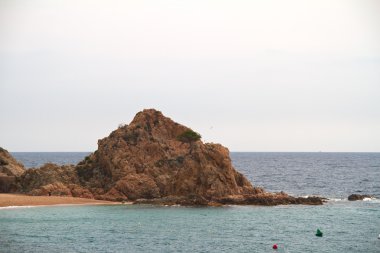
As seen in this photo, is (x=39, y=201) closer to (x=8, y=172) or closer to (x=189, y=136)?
(x=8, y=172)

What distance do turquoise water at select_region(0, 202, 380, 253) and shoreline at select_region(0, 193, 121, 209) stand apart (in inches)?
118

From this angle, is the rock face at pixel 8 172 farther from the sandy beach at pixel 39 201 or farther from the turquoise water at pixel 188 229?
the turquoise water at pixel 188 229

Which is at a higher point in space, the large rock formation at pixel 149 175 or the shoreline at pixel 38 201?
the large rock formation at pixel 149 175

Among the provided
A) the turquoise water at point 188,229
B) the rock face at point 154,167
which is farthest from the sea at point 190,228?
the rock face at point 154,167

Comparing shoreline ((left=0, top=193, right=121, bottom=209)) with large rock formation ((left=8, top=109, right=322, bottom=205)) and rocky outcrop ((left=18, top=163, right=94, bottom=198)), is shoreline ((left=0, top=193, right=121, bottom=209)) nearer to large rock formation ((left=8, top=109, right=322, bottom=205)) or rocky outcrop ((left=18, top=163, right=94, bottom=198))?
rocky outcrop ((left=18, top=163, right=94, bottom=198))

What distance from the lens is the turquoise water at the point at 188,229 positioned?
174 ft

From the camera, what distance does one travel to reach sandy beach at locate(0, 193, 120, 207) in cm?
7944

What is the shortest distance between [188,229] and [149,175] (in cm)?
2726

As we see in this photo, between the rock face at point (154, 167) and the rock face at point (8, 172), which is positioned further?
the rock face at point (8, 172)

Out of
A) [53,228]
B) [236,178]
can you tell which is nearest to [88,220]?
[53,228]

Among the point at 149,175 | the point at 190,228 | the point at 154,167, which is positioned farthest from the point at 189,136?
the point at 190,228

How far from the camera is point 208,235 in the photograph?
59.2 meters

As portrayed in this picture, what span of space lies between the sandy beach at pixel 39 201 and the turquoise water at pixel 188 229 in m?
3.31

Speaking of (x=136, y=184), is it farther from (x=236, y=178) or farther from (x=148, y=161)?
(x=236, y=178)
